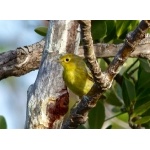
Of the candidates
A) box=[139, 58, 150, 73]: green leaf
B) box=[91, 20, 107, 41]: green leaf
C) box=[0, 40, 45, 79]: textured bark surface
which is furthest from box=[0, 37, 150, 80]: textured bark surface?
box=[139, 58, 150, 73]: green leaf

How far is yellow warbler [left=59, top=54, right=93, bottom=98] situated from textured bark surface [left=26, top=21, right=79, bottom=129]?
1 centimetres

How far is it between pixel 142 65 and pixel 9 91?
687 mm

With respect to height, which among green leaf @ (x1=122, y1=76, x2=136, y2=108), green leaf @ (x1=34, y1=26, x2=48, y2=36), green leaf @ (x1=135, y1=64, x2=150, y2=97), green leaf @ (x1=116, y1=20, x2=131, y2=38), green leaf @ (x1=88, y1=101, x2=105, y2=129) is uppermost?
green leaf @ (x1=116, y1=20, x2=131, y2=38)

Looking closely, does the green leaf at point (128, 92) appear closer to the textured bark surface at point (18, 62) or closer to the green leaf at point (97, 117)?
the green leaf at point (97, 117)

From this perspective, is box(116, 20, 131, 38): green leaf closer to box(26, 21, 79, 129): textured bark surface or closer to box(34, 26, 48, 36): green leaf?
box(34, 26, 48, 36): green leaf

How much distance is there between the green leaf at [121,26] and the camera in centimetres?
128

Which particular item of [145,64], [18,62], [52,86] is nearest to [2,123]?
[18,62]

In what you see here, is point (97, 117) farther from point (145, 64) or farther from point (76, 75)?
point (76, 75)

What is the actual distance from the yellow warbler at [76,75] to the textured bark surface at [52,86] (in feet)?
0.04

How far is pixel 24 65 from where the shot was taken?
1.16 m

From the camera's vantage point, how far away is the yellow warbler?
979 millimetres

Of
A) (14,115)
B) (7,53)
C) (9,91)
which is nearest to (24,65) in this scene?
(7,53)

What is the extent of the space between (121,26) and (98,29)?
0.08 metres

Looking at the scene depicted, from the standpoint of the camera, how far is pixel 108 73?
78 centimetres
